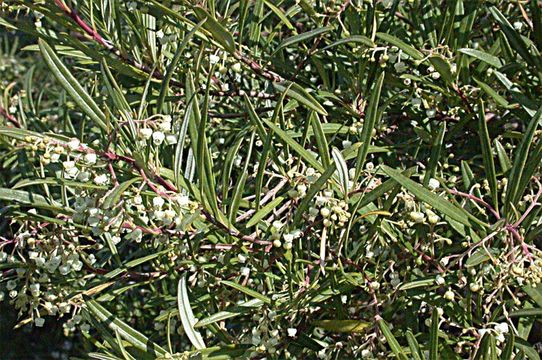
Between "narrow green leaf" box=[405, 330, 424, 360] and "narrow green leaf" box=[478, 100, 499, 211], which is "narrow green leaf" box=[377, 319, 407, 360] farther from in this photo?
"narrow green leaf" box=[478, 100, 499, 211]

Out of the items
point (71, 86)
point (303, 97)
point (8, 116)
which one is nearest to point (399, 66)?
point (303, 97)

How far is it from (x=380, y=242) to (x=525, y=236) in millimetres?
231

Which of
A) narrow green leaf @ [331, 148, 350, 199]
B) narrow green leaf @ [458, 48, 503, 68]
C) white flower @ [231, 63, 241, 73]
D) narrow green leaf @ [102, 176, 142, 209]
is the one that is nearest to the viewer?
narrow green leaf @ [102, 176, 142, 209]

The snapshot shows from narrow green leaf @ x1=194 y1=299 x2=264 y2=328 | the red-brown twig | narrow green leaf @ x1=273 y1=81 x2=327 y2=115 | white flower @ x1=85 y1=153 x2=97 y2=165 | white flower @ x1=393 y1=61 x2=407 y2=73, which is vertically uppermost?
white flower @ x1=393 y1=61 x2=407 y2=73

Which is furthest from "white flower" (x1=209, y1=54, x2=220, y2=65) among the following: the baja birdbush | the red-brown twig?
the red-brown twig

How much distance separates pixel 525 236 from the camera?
1131 mm

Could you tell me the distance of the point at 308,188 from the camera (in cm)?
114

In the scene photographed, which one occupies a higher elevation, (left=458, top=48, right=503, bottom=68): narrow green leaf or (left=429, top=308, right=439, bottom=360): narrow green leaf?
(left=458, top=48, right=503, bottom=68): narrow green leaf

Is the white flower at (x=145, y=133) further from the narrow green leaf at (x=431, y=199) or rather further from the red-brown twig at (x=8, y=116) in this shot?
the red-brown twig at (x=8, y=116)

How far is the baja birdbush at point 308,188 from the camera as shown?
42.4 inches

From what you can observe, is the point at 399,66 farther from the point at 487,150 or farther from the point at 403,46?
the point at 487,150

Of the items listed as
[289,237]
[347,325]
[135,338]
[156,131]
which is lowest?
[135,338]

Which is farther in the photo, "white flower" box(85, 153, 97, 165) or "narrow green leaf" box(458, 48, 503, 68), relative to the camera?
"narrow green leaf" box(458, 48, 503, 68)

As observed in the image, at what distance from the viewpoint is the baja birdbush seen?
108 centimetres
